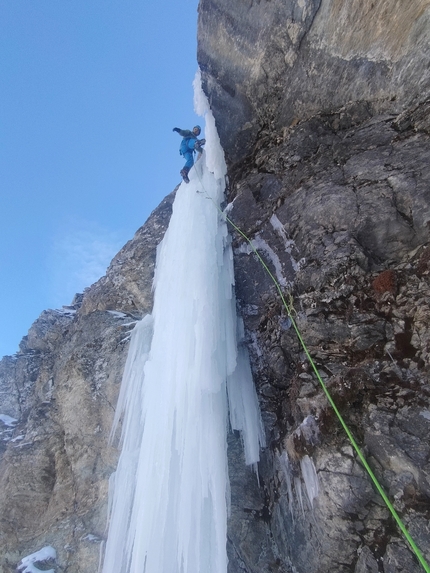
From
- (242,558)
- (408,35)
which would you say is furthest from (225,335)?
(408,35)

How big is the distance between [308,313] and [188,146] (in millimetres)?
6840

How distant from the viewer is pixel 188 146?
10.7m

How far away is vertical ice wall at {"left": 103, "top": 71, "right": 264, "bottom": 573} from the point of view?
17.2 ft

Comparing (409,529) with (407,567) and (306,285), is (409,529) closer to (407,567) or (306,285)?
(407,567)

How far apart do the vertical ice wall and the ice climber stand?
2.23m

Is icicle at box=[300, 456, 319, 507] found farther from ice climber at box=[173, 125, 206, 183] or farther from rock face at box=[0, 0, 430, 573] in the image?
ice climber at box=[173, 125, 206, 183]

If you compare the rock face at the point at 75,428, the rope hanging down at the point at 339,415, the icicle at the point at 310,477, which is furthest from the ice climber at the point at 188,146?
the icicle at the point at 310,477

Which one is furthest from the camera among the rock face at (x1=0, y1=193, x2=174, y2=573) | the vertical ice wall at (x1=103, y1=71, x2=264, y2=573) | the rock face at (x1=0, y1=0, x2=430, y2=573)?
the rock face at (x1=0, y1=193, x2=174, y2=573)

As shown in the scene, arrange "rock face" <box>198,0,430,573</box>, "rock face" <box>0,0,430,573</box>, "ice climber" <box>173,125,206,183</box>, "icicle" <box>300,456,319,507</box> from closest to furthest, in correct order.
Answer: "rock face" <box>198,0,430,573</box>
"rock face" <box>0,0,430,573</box>
"icicle" <box>300,456,319,507</box>
"ice climber" <box>173,125,206,183</box>

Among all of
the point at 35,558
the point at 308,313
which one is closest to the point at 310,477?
the point at 308,313

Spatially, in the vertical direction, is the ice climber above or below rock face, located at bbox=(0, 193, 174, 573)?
above

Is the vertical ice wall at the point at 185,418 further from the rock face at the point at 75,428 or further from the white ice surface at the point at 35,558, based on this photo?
the white ice surface at the point at 35,558

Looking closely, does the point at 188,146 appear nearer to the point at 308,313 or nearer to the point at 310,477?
the point at 308,313

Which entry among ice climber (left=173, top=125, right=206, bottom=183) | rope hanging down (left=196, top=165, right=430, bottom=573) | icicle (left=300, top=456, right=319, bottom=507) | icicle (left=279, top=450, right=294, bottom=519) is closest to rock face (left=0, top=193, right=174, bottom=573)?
ice climber (left=173, top=125, right=206, bottom=183)
